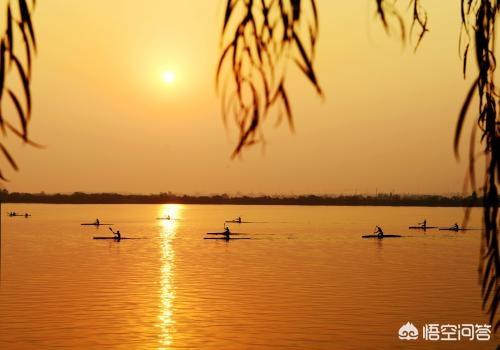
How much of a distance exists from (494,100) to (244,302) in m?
49.6

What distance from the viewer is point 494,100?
5.30 m

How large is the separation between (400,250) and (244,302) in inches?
2205

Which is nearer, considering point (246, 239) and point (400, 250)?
point (400, 250)

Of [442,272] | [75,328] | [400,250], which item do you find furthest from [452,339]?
[400,250]

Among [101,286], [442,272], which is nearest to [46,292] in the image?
[101,286]

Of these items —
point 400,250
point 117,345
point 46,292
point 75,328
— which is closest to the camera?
point 117,345

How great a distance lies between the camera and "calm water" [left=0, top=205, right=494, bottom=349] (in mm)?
40656

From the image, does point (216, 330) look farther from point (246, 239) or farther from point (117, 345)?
point (246, 239)

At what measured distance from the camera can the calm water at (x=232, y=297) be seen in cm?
4066

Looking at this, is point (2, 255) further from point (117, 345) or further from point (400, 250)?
point (117, 345)

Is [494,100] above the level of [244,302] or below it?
above

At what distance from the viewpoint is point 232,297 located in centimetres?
5716

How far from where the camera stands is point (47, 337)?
40.1 m

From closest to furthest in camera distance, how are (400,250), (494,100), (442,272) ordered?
(494,100), (442,272), (400,250)
